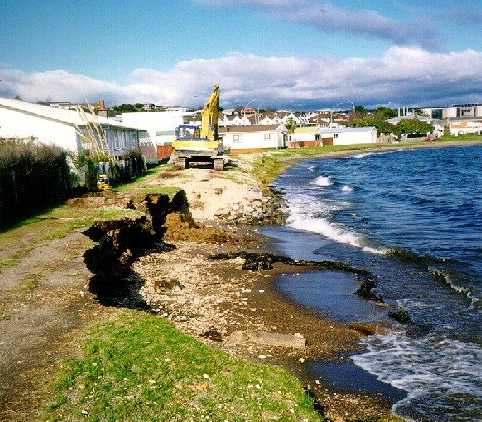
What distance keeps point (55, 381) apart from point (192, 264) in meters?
10.4

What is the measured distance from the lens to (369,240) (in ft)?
76.6

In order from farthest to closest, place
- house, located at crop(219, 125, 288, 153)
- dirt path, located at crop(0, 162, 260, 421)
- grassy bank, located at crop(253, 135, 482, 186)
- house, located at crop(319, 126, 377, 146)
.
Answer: house, located at crop(319, 126, 377, 146), house, located at crop(219, 125, 288, 153), grassy bank, located at crop(253, 135, 482, 186), dirt path, located at crop(0, 162, 260, 421)

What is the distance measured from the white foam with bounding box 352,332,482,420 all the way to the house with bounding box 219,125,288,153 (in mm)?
84599

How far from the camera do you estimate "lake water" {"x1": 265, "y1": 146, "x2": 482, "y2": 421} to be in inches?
379

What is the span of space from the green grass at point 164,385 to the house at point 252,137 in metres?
86.8

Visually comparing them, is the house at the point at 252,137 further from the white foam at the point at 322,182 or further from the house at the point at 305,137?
the white foam at the point at 322,182

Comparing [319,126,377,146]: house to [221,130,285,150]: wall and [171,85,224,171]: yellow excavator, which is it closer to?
[221,130,285,150]: wall

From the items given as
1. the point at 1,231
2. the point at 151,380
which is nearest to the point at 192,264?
the point at 1,231

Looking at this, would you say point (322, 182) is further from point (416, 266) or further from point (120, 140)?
point (416, 266)

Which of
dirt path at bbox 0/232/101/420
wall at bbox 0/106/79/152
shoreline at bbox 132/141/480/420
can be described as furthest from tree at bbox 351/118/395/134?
dirt path at bbox 0/232/101/420

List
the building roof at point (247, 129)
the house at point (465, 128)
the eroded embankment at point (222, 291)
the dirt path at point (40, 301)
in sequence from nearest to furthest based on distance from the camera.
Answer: the dirt path at point (40, 301) → the eroded embankment at point (222, 291) → the building roof at point (247, 129) → the house at point (465, 128)

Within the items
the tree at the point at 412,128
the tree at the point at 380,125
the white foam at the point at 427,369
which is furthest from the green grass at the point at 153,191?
the tree at the point at 412,128

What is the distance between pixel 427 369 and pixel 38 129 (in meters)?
29.3

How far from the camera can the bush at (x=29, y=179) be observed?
19422 millimetres
